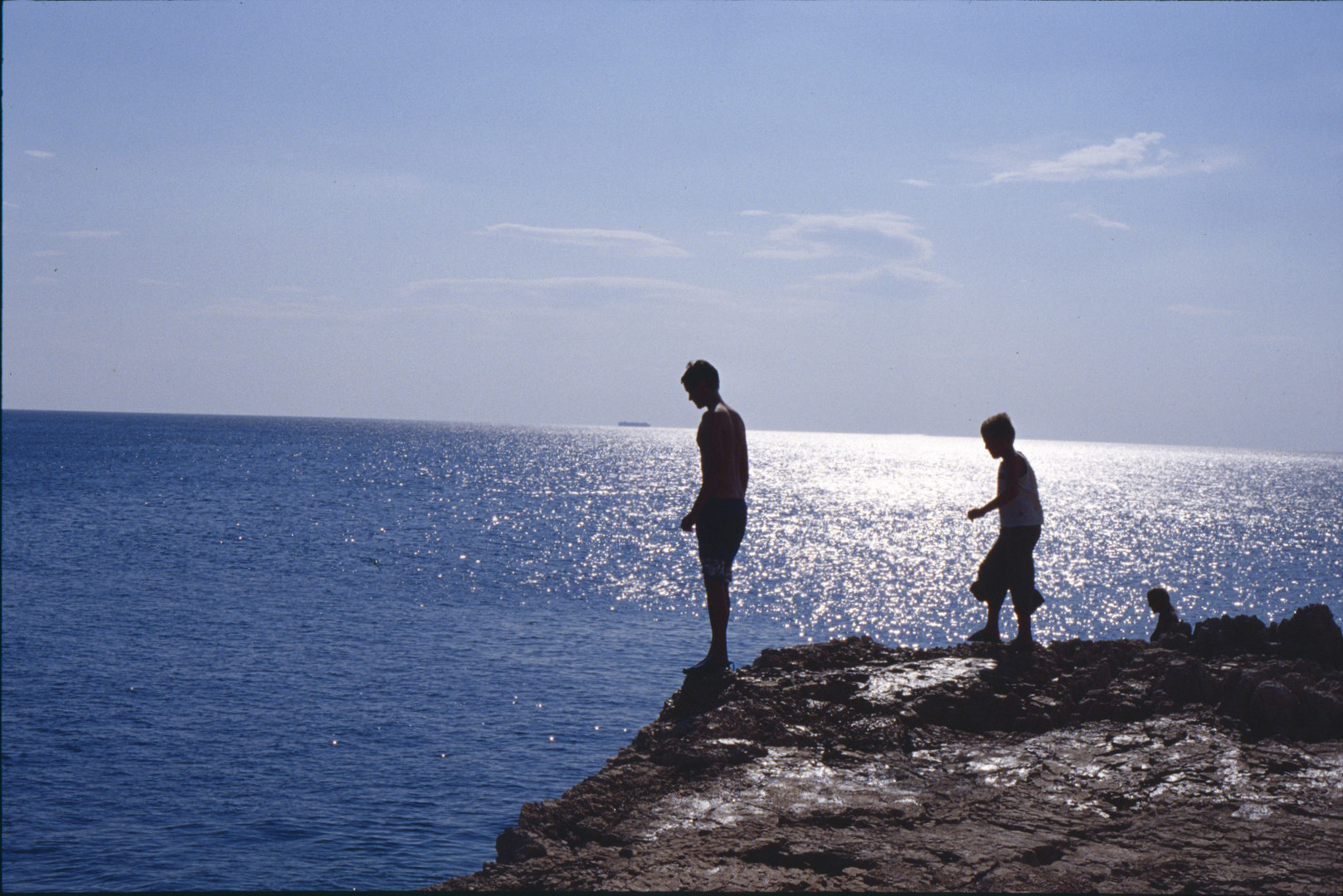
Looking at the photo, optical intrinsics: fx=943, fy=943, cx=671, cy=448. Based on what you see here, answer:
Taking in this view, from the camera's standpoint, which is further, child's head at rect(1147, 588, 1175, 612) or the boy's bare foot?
child's head at rect(1147, 588, 1175, 612)

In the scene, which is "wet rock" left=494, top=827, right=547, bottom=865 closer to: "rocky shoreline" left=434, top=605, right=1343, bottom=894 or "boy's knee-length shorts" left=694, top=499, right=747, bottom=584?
"rocky shoreline" left=434, top=605, right=1343, bottom=894

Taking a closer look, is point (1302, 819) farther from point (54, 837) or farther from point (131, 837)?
point (54, 837)

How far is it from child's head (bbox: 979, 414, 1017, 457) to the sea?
1146cm

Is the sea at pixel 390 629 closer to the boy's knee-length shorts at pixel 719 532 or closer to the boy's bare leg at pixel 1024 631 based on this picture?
the boy's knee-length shorts at pixel 719 532

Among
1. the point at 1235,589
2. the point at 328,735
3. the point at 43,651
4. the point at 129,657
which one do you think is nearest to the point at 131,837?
the point at 328,735

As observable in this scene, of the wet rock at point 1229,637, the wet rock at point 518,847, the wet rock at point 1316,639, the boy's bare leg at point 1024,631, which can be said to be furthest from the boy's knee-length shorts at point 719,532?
the wet rock at point 1316,639

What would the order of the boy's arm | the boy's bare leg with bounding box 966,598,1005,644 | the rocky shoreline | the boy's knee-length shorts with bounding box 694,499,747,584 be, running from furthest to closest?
the boy's bare leg with bounding box 966,598,1005,644, the boy's knee-length shorts with bounding box 694,499,747,584, the boy's arm, the rocky shoreline

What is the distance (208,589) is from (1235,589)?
167ft

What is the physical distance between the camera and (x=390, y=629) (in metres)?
35.2

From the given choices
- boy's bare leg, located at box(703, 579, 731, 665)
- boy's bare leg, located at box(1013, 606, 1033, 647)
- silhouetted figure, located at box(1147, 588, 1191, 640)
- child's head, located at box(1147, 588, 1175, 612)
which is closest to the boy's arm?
boy's bare leg, located at box(703, 579, 731, 665)

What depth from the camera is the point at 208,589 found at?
41.7 m

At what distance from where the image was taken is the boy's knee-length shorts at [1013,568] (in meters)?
8.81

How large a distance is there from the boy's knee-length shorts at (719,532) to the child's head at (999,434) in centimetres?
273

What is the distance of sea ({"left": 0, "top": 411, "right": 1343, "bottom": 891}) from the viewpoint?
17859 mm
